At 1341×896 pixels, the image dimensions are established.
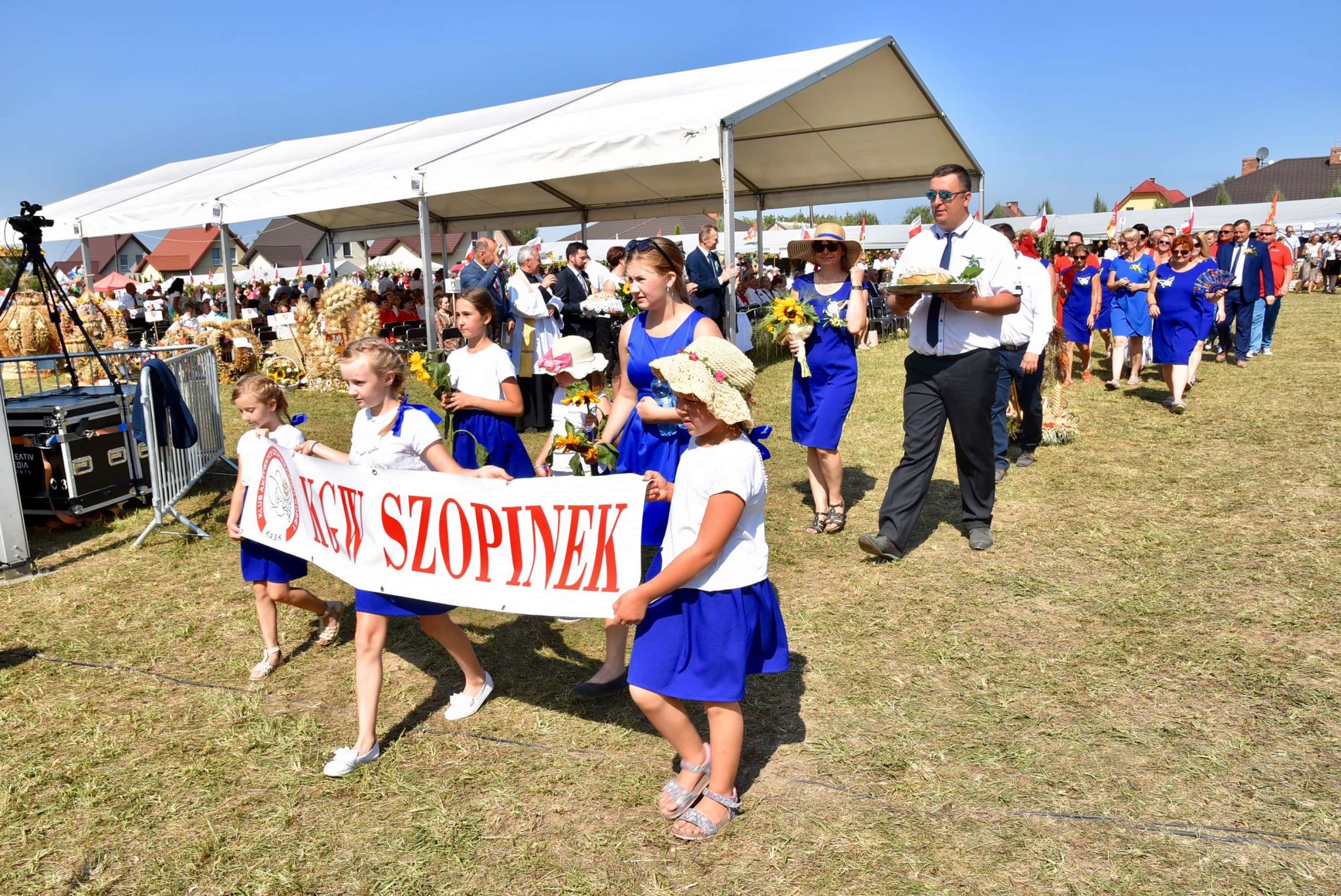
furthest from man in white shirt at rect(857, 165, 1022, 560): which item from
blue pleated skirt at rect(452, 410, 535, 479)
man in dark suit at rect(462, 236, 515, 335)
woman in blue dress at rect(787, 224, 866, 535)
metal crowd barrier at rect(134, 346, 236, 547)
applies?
man in dark suit at rect(462, 236, 515, 335)

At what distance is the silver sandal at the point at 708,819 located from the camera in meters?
2.93

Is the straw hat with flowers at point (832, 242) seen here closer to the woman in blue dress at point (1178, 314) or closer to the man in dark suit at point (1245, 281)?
the woman in blue dress at point (1178, 314)

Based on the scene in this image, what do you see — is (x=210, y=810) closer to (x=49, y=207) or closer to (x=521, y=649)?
(x=521, y=649)

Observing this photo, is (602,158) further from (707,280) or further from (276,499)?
(276,499)

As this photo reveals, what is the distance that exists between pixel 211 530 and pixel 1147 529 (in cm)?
687

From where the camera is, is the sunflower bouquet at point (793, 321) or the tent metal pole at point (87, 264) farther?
the tent metal pole at point (87, 264)

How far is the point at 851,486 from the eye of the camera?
7426 millimetres

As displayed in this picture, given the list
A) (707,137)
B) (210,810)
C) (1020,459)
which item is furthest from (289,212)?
(210,810)

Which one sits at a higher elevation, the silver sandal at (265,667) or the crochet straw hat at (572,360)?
the crochet straw hat at (572,360)

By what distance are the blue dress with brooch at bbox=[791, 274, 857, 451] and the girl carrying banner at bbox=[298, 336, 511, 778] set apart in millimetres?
2992

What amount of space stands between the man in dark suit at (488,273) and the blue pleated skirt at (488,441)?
525 cm

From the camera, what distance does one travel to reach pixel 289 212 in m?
13.5

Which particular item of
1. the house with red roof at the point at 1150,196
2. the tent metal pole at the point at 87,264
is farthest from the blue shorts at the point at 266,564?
the house with red roof at the point at 1150,196

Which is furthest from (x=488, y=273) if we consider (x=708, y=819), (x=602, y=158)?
(x=708, y=819)
